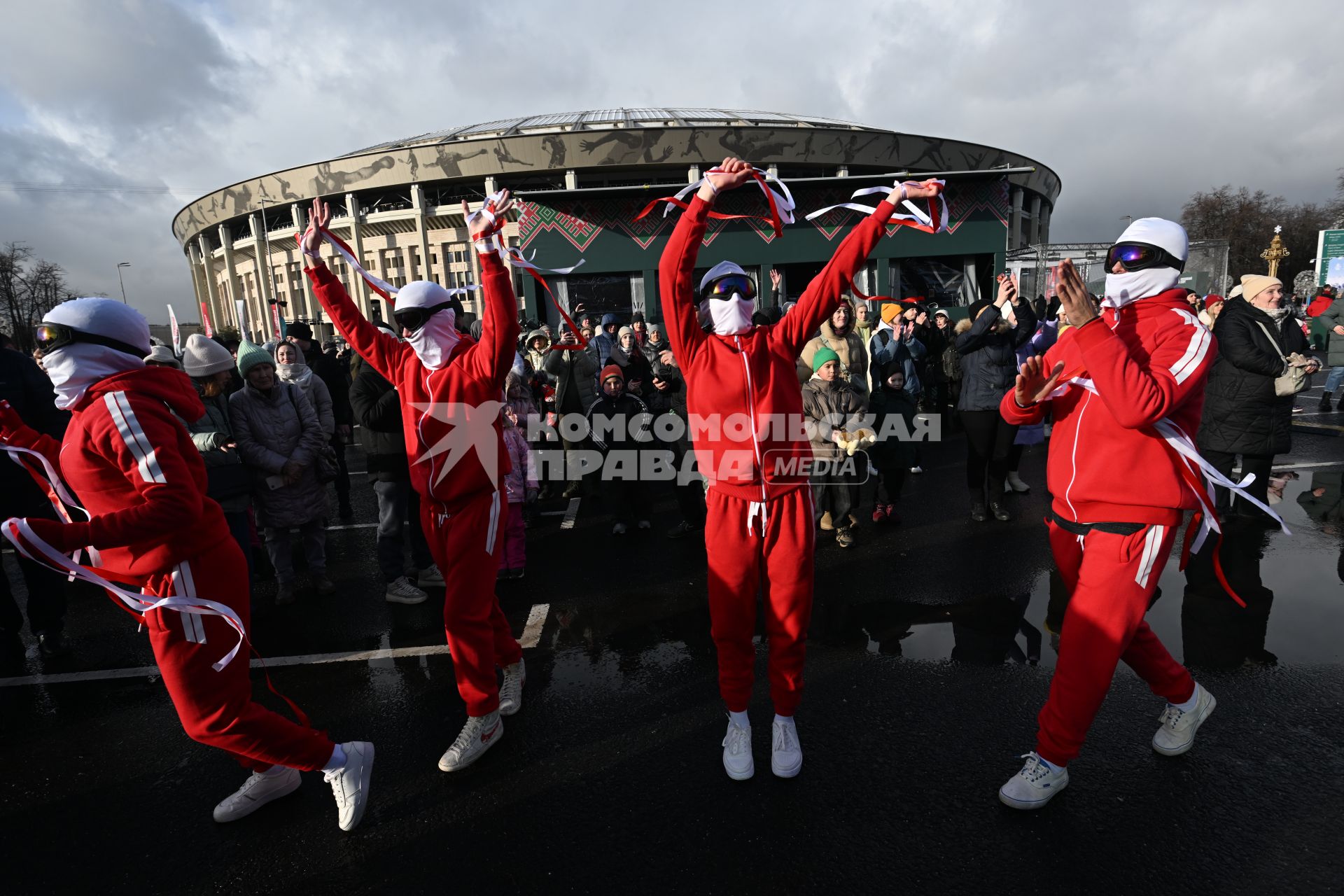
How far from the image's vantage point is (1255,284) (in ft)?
16.5

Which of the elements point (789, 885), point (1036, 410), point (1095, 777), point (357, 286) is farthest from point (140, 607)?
point (357, 286)

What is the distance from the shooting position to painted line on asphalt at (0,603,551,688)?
4.00 metres

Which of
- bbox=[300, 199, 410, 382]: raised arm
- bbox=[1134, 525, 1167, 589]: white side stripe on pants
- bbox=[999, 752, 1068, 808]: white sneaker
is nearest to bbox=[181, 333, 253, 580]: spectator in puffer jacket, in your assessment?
bbox=[300, 199, 410, 382]: raised arm

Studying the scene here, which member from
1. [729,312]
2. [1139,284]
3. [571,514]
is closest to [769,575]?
[729,312]

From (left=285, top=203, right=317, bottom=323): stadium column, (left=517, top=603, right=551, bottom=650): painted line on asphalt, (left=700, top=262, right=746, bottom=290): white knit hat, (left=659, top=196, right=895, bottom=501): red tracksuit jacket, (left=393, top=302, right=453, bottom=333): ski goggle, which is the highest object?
(left=285, top=203, right=317, bottom=323): stadium column

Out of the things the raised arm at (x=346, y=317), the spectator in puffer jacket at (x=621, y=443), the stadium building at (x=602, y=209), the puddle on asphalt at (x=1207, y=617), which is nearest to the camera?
the raised arm at (x=346, y=317)

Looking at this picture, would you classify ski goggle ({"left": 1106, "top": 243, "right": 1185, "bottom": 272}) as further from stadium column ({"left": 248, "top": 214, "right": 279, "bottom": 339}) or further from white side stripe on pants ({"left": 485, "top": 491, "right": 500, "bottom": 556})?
stadium column ({"left": 248, "top": 214, "right": 279, "bottom": 339})

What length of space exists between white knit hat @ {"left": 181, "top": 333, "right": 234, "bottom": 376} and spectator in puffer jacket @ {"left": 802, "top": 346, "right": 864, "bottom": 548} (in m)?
4.22

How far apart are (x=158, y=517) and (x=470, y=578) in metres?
1.14

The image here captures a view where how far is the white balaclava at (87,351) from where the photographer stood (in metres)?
2.24

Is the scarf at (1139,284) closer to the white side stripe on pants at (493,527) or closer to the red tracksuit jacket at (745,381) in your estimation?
the red tracksuit jacket at (745,381)

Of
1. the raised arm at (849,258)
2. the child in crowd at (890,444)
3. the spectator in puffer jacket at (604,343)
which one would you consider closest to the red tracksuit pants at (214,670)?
the raised arm at (849,258)

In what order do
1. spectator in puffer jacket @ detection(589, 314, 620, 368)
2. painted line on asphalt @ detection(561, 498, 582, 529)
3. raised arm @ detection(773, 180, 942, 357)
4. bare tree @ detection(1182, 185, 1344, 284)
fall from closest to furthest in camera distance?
raised arm @ detection(773, 180, 942, 357), painted line on asphalt @ detection(561, 498, 582, 529), spectator in puffer jacket @ detection(589, 314, 620, 368), bare tree @ detection(1182, 185, 1344, 284)

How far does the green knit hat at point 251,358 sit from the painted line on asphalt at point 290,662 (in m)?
2.00
